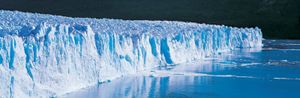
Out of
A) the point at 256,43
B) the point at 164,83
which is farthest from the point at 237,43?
the point at 164,83

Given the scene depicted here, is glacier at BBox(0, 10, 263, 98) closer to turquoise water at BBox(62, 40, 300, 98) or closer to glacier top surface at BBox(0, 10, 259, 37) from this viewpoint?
turquoise water at BBox(62, 40, 300, 98)

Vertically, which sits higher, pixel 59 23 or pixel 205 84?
pixel 59 23

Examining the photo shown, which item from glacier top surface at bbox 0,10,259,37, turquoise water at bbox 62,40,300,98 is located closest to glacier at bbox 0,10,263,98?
turquoise water at bbox 62,40,300,98

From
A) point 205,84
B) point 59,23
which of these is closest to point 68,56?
point 205,84

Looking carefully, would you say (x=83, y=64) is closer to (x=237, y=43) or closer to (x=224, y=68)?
(x=224, y=68)

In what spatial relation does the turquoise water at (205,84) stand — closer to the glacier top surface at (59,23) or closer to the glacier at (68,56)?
the glacier at (68,56)

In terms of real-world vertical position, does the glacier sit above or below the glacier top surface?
below

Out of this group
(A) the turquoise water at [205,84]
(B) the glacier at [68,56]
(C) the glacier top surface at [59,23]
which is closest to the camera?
(B) the glacier at [68,56]

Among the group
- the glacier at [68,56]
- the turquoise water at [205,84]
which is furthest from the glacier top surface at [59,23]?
the turquoise water at [205,84]

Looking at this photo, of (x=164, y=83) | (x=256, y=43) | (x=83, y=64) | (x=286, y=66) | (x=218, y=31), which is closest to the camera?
(x=83, y=64)

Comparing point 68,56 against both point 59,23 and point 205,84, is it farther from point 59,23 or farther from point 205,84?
point 59,23

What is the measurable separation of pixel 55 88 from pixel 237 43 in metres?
11.5

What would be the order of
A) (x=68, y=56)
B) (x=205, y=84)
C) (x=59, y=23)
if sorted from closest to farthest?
(x=68, y=56) → (x=205, y=84) → (x=59, y=23)

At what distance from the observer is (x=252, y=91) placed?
6457mm
